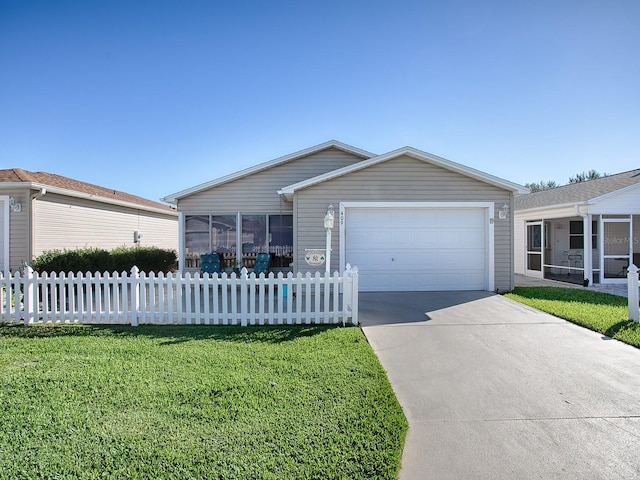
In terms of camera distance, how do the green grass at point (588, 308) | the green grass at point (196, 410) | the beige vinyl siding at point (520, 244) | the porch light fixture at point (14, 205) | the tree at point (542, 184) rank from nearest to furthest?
1. the green grass at point (196, 410)
2. the green grass at point (588, 308)
3. the porch light fixture at point (14, 205)
4. the beige vinyl siding at point (520, 244)
5. the tree at point (542, 184)

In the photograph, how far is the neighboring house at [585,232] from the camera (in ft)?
→ 39.1

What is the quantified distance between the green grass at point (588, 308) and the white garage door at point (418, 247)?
58.5 inches

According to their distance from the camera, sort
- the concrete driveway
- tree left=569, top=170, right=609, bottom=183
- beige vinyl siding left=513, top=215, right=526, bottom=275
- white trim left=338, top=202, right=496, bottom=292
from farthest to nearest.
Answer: tree left=569, top=170, right=609, bottom=183, beige vinyl siding left=513, top=215, right=526, bottom=275, white trim left=338, top=202, right=496, bottom=292, the concrete driveway

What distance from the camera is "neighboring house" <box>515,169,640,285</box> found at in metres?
11.9

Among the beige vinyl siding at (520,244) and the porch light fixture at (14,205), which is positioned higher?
the porch light fixture at (14,205)

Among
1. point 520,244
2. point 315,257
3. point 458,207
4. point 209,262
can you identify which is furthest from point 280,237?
point 520,244

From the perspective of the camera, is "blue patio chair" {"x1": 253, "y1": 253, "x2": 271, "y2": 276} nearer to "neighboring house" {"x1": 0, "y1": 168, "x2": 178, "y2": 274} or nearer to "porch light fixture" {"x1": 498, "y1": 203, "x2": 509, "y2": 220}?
"neighboring house" {"x1": 0, "y1": 168, "x2": 178, "y2": 274}

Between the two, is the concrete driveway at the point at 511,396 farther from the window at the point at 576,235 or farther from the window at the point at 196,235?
the window at the point at 576,235

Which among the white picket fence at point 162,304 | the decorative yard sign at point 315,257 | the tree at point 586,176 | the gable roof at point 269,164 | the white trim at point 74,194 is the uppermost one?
the tree at point 586,176

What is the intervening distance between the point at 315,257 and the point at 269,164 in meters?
4.76

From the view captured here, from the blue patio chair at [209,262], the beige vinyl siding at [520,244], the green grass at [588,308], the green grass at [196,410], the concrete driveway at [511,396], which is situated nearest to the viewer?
the green grass at [196,410]

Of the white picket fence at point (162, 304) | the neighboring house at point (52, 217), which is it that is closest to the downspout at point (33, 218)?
the neighboring house at point (52, 217)

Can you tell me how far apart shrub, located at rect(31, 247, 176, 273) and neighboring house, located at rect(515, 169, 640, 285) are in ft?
49.9

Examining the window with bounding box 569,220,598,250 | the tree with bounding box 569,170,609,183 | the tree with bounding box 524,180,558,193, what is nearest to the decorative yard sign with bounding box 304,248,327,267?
the window with bounding box 569,220,598,250
